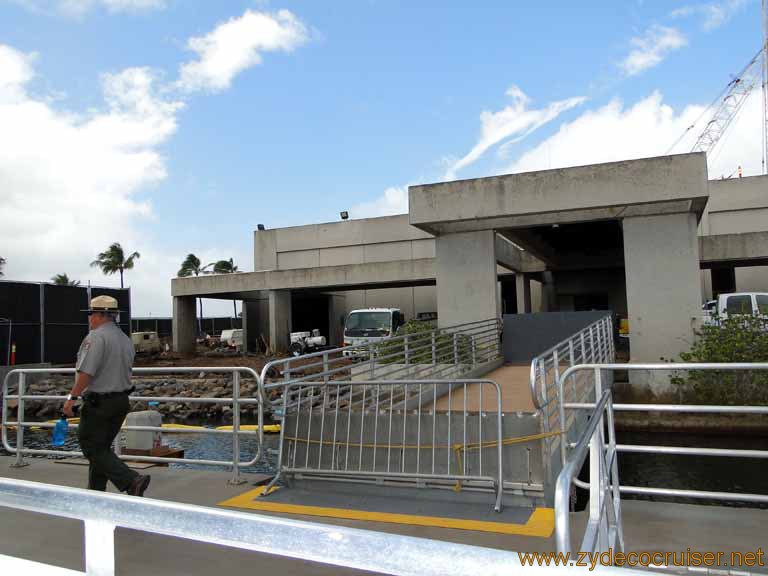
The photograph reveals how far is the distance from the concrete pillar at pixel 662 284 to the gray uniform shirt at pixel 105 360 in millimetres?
11701

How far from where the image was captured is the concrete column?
31.2m

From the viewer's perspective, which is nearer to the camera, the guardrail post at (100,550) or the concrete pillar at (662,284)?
the guardrail post at (100,550)

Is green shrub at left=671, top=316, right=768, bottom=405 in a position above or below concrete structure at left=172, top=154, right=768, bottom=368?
below

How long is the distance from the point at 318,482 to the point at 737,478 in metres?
8.01

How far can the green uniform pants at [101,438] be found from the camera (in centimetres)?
487

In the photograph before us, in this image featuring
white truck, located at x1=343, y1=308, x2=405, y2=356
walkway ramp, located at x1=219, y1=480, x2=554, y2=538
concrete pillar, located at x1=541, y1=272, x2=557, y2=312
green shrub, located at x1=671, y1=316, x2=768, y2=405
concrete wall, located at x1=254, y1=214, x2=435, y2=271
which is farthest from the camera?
concrete wall, located at x1=254, y1=214, x2=435, y2=271

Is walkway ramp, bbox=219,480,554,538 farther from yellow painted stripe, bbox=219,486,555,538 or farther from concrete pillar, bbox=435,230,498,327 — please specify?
concrete pillar, bbox=435,230,498,327

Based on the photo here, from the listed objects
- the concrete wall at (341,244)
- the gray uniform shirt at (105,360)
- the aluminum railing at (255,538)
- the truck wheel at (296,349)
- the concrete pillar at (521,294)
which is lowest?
the truck wheel at (296,349)

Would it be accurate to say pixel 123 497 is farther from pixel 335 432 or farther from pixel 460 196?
pixel 460 196

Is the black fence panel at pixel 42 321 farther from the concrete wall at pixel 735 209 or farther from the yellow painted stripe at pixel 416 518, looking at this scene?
the concrete wall at pixel 735 209

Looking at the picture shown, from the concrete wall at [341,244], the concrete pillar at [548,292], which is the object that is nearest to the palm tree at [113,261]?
the concrete wall at [341,244]

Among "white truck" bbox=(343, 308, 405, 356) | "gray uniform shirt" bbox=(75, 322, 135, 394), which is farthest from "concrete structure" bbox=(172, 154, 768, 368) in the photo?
"gray uniform shirt" bbox=(75, 322, 135, 394)

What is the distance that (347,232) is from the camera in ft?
131

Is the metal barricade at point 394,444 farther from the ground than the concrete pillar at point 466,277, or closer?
closer
